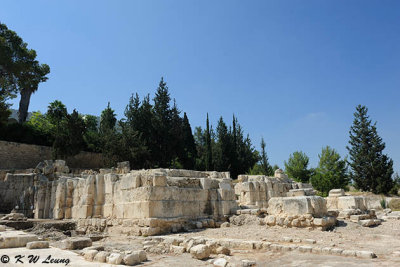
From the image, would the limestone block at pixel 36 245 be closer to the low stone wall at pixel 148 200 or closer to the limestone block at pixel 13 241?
the limestone block at pixel 13 241

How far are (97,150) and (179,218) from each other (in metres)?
26.2

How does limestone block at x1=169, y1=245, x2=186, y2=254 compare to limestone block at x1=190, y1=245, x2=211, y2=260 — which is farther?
limestone block at x1=169, y1=245, x2=186, y2=254

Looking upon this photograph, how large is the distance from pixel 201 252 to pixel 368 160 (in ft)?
99.4

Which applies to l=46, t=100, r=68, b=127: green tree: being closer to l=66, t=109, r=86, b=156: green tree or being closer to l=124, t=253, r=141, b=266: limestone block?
l=66, t=109, r=86, b=156: green tree

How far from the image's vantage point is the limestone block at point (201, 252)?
16.4 ft

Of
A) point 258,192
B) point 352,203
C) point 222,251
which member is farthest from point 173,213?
point 352,203

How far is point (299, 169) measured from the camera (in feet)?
114

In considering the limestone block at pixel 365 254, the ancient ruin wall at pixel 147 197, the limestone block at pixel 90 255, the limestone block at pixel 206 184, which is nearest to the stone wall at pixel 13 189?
the ancient ruin wall at pixel 147 197

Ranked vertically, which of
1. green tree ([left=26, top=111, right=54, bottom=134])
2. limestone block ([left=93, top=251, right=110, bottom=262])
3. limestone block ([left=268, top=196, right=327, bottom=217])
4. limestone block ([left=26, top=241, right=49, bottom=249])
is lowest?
limestone block ([left=93, top=251, right=110, bottom=262])

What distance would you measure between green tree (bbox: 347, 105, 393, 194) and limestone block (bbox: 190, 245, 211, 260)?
2883cm

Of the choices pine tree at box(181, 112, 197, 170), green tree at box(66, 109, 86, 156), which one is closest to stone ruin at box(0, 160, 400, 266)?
green tree at box(66, 109, 86, 156)

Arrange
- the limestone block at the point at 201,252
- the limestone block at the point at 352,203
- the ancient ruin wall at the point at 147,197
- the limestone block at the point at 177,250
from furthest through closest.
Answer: the limestone block at the point at 352,203 < the ancient ruin wall at the point at 147,197 < the limestone block at the point at 177,250 < the limestone block at the point at 201,252

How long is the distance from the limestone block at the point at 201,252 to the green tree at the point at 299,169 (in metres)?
30.9

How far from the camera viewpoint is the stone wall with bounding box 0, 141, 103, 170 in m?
27.4
